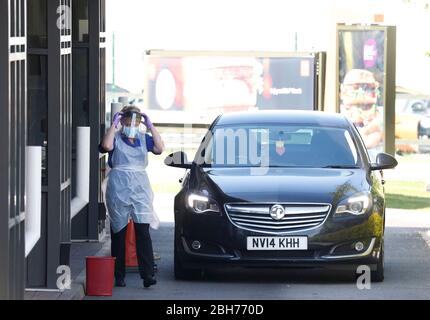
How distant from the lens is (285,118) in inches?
613

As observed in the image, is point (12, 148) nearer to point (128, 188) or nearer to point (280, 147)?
point (128, 188)

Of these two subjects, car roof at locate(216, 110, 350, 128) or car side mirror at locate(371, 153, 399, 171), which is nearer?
car side mirror at locate(371, 153, 399, 171)

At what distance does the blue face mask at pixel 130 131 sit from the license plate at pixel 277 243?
143cm

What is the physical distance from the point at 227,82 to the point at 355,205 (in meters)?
20.8

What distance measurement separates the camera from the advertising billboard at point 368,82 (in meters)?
28.8

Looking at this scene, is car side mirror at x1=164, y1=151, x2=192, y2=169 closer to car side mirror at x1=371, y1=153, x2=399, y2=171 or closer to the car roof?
the car roof

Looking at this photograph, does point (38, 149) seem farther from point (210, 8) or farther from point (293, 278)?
point (210, 8)

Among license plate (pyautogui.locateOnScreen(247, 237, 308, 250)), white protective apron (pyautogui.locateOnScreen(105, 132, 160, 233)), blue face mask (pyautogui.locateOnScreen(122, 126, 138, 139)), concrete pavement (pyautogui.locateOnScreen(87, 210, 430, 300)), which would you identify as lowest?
concrete pavement (pyautogui.locateOnScreen(87, 210, 430, 300))

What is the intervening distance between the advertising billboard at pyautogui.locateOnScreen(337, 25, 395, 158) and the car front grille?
49.3ft

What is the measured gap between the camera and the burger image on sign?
29.0 metres

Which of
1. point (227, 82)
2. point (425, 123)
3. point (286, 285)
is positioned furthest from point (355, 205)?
point (425, 123)

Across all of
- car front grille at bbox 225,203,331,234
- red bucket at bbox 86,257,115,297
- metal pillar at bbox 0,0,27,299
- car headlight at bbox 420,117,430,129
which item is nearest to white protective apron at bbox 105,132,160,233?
red bucket at bbox 86,257,115,297

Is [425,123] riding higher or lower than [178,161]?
lower

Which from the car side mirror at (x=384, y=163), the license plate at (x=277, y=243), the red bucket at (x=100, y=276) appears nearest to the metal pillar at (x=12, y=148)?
the red bucket at (x=100, y=276)
